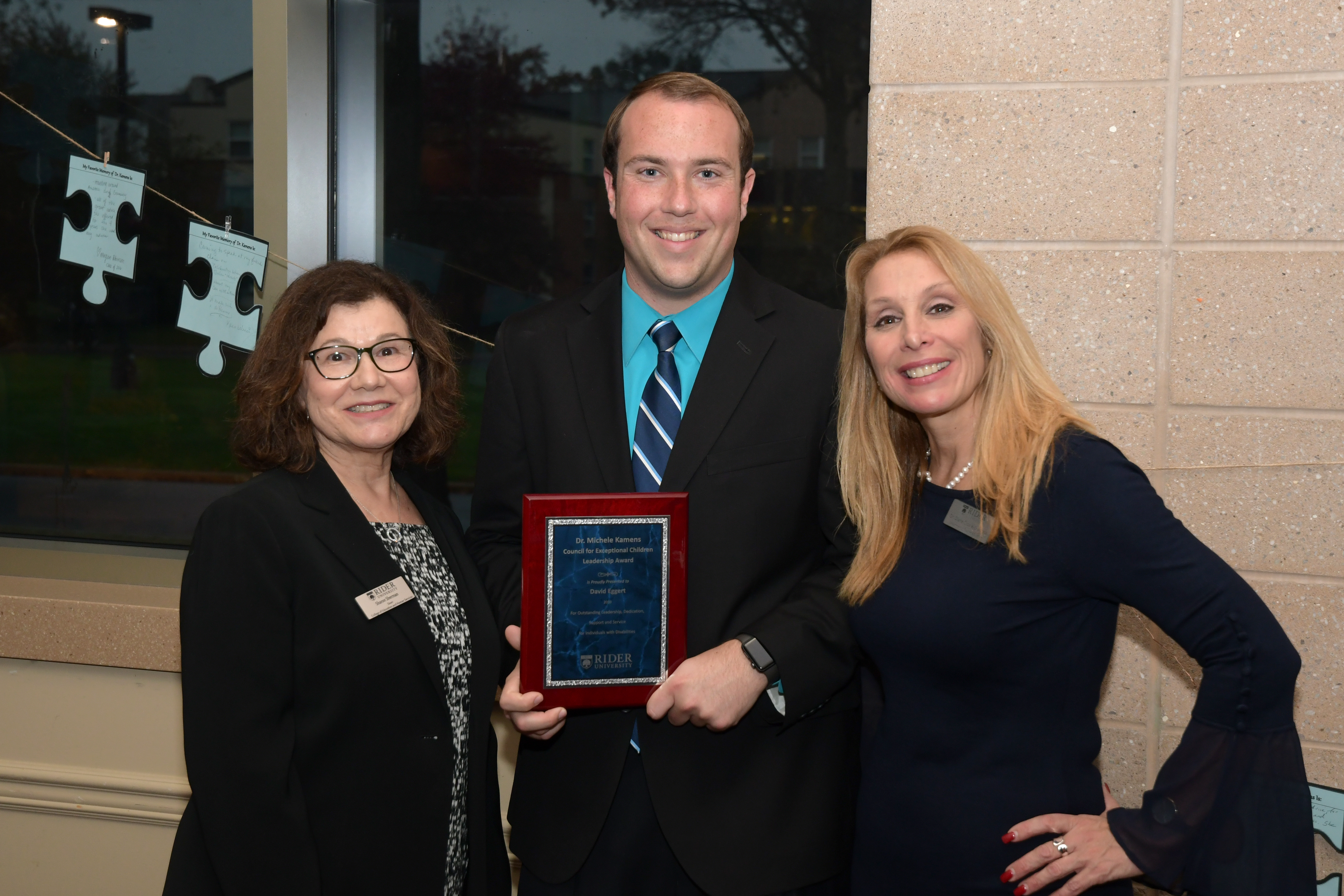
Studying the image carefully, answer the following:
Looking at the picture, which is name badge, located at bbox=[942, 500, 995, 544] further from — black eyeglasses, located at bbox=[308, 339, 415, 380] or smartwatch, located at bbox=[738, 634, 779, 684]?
black eyeglasses, located at bbox=[308, 339, 415, 380]

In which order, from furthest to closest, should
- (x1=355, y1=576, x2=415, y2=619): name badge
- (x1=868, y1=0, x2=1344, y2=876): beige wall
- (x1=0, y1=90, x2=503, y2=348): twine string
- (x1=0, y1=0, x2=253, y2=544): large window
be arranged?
(x1=0, y1=0, x2=253, y2=544): large window
(x1=0, y1=90, x2=503, y2=348): twine string
(x1=868, y1=0, x2=1344, y2=876): beige wall
(x1=355, y1=576, x2=415, y2=619): name badge

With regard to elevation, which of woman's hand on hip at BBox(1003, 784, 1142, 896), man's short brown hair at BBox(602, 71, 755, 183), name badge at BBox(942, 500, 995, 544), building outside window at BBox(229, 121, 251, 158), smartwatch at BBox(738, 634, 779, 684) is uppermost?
building outside window at BBox(229, 121, 251, 158)

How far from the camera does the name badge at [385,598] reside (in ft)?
5.69

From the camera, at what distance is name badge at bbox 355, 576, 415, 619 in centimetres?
174

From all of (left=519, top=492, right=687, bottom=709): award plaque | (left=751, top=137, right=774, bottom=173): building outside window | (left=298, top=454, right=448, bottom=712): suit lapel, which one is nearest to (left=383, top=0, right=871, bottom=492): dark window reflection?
(left=751, top=137, right=774, bottom=173): building outside window

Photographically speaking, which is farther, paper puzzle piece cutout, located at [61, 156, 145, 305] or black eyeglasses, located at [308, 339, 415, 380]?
paper puzzle piece cutout, located at [61, 156, 145, 305]

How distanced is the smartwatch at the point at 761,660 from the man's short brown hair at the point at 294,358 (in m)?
0.86

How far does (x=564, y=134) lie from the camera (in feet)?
10.1

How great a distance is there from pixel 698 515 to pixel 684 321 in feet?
1.31

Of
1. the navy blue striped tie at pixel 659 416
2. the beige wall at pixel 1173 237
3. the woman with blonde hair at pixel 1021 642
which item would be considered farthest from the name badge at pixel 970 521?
the beige wall at pixel 1173 237

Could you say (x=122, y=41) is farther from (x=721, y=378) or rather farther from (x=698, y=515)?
(x=698, y=515)

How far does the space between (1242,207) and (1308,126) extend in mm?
203

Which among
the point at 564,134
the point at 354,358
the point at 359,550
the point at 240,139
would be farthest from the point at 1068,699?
the point at 240,139

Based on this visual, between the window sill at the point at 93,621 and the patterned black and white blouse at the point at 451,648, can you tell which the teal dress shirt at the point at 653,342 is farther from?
the window sill at the point at 93,621
